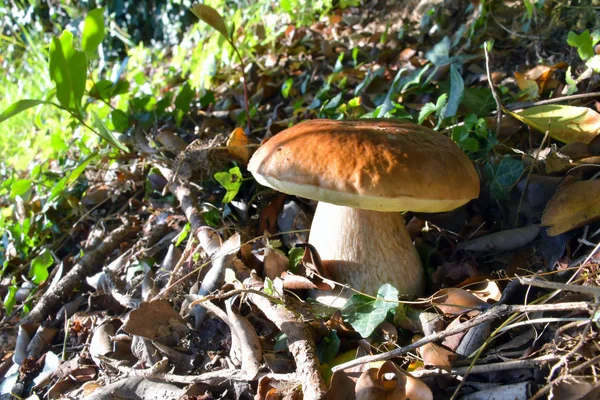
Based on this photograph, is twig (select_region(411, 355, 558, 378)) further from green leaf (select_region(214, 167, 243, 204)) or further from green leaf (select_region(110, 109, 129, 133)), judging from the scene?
green leaf (select_region(110, 109, 129, 133))

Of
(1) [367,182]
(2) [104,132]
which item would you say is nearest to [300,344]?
(1) [367,182]

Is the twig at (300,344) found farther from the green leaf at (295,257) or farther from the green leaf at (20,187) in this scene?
the green leaf at (20,187)

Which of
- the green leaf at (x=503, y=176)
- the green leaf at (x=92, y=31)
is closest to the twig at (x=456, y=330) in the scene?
the green leaf at (x=503, y=176)

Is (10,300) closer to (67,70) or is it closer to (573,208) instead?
(67,70)

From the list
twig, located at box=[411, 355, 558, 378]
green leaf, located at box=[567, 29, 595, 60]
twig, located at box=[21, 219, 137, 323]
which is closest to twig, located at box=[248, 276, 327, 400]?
twig, located at box=[411, 355, 558, 378]

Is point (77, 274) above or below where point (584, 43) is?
below

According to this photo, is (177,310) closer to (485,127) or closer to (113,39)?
(485,127)

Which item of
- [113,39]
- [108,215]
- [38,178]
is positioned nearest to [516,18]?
[108,215]
